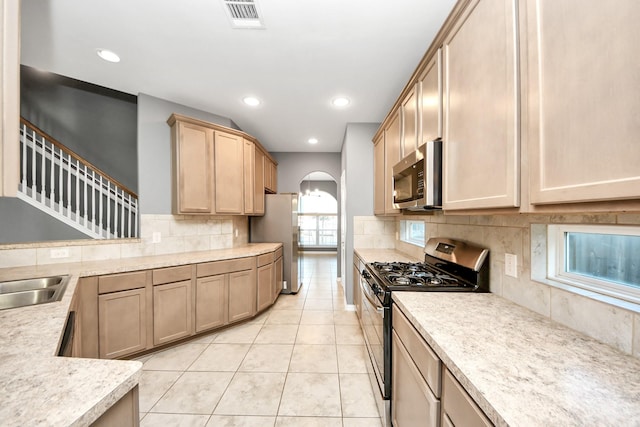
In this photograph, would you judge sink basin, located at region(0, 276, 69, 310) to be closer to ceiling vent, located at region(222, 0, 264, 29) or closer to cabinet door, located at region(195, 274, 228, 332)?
cabinet door, located at region(195, 274, 228, 332)

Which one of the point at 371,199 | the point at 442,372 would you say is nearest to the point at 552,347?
the point at 442,372

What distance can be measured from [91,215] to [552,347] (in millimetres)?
4704

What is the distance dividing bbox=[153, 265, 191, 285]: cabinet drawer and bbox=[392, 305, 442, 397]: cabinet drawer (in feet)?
6.78

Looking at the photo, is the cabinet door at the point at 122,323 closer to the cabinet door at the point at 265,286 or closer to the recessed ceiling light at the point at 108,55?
the cabinet door at the point at 265,286

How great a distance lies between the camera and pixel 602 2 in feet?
1.91

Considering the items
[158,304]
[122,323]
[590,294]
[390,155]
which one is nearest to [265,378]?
[158,304]

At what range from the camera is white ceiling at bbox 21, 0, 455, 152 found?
1610 millimetres

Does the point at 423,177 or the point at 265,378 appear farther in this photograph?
the point at 265,378

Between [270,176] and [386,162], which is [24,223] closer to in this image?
[270,176]

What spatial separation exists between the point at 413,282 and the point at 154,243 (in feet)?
8.97

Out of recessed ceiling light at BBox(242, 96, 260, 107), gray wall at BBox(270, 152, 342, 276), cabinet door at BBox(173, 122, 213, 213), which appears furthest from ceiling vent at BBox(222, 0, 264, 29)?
gray wall at BBox(270, 152, 342, 276)

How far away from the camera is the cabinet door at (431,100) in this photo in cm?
138

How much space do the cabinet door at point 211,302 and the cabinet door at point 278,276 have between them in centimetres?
93

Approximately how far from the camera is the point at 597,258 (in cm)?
99
